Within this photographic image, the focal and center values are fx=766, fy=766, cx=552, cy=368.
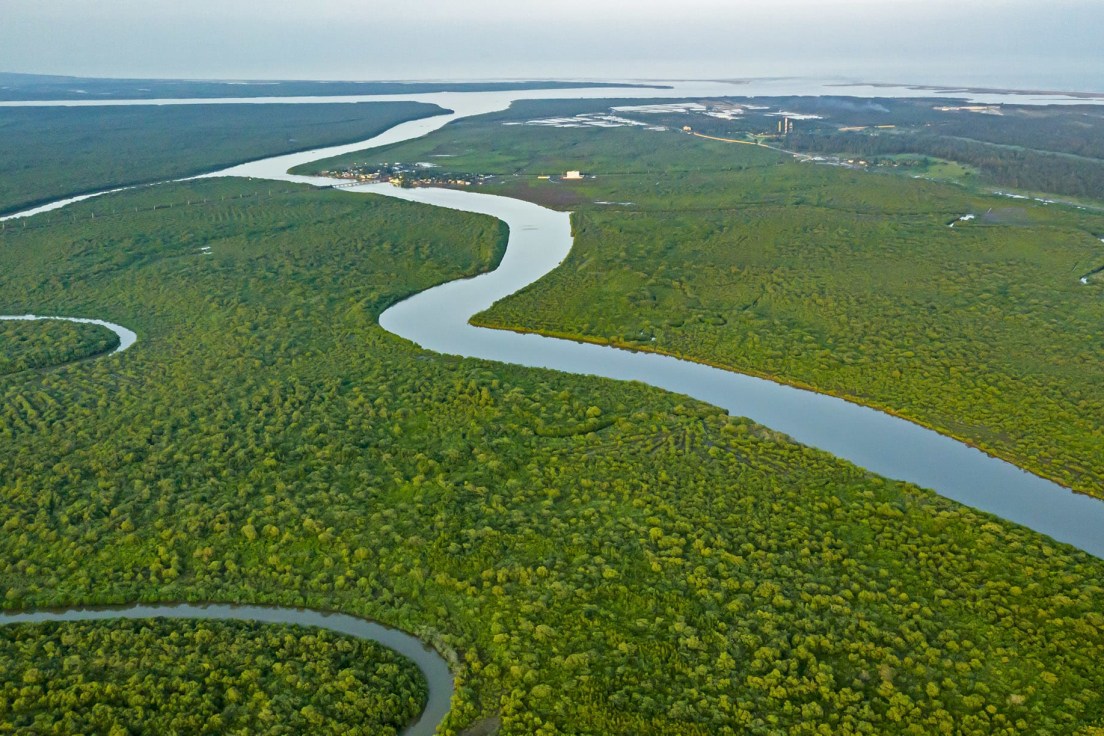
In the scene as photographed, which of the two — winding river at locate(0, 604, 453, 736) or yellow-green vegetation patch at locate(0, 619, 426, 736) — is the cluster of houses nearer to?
winding river at locate(0, 604, 453, 736)

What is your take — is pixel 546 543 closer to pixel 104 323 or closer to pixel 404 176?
pixel 104 323

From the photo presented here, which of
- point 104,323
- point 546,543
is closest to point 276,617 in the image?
point 546,543

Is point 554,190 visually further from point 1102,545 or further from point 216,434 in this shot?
point 1102,545

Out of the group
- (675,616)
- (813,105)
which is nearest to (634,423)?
(675,616)

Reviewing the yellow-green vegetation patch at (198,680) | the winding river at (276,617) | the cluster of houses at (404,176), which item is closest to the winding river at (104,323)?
the winding river at (276,617)

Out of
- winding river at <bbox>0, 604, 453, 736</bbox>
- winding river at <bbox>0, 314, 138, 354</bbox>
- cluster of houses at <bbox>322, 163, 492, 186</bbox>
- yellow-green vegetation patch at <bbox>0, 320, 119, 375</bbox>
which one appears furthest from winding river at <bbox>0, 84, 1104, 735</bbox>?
cluster of houses at <bbox>322, 163, 492, 186</bbox>

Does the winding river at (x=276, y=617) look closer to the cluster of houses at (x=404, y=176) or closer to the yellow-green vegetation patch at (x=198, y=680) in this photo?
the yellow-green vegetation patch at (x=198, y=680)
